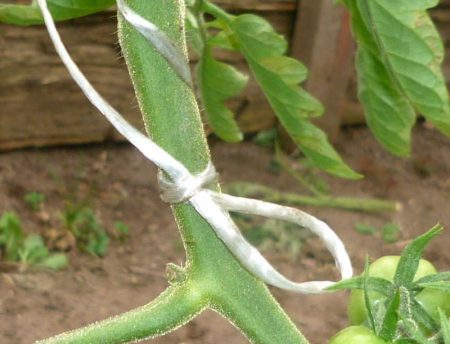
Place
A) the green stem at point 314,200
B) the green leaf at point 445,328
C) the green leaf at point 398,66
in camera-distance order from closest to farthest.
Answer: the green leaf at point 445,328, the green leaf at point 398,66, the green stem at point 314,200

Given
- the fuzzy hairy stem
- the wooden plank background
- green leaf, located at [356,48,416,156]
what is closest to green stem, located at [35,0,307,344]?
the fuzzy hairy stem

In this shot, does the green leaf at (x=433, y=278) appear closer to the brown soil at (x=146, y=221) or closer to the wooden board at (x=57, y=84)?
the brown soil at (x=146, y=221)

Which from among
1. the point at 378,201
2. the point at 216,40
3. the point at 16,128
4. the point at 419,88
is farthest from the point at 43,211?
the point at 419,88

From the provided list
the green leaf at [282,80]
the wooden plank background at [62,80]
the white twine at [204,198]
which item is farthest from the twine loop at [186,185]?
the wooden plank background at [62,80]

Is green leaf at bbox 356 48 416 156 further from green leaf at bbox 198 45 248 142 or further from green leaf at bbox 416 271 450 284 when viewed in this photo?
green leaf at bbox 416 271 450 284

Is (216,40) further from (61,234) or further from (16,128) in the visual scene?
(16,128)

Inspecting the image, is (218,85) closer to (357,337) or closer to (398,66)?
(398,66)

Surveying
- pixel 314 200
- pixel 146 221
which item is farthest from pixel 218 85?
pixel 314 200

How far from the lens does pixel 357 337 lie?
0.51 metres

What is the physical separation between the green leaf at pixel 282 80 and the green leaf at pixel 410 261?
1.18 ft

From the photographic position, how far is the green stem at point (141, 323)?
0.53 meters

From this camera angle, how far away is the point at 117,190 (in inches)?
95.6

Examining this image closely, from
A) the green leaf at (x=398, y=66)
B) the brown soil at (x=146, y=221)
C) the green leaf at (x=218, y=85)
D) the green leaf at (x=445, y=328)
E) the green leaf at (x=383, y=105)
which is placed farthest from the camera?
the brown soil at (x=146, y=221)

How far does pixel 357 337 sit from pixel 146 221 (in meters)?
1.83
